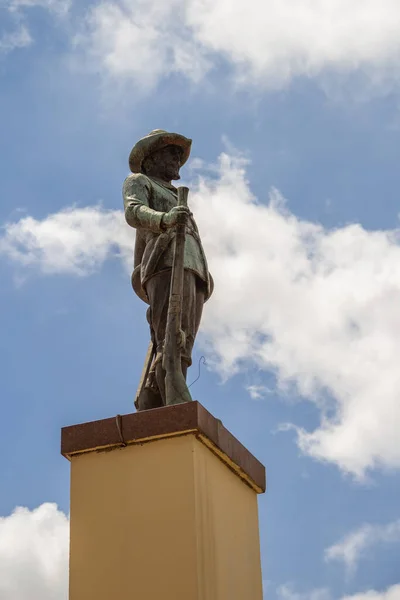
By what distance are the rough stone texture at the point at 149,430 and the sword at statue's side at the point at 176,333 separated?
265 millimetres

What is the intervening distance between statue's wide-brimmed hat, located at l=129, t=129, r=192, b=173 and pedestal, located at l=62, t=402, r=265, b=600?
2.47m

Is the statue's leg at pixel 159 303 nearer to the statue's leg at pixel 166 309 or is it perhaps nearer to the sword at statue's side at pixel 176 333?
the statue's leg at pixel 166 309

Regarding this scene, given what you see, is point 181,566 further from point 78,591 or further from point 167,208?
→ point 167,208

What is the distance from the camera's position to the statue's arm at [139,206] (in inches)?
352

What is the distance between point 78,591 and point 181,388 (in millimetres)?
1697

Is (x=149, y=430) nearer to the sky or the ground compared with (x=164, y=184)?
A: nearer to the ground

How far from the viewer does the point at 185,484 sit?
8.00 meters

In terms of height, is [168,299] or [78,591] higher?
[168,299]

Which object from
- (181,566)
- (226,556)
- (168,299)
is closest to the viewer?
(181,566)

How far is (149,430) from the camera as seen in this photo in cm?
823

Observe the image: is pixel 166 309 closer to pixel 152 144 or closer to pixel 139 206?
pixel 139 206

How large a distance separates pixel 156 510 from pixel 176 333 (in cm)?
146

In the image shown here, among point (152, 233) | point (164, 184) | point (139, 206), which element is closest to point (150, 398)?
point (152, 233)

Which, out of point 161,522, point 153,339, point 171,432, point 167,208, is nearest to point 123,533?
point 161,522
